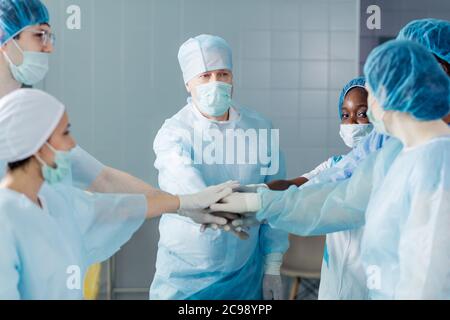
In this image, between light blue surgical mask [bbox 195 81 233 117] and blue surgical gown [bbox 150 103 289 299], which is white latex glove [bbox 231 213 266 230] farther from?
light blue surgical mask [bbox 195 81 233 117]

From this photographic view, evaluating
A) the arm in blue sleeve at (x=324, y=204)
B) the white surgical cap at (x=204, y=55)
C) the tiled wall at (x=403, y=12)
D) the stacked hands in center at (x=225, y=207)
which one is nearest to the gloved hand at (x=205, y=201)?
the stacked hands in center at (x=225, y=207)

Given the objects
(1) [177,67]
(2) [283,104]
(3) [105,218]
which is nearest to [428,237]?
(3) [105,218]

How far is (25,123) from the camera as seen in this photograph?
3.87 ft

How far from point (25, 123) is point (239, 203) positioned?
597 millimetres

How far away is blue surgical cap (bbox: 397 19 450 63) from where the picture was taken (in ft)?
4.58

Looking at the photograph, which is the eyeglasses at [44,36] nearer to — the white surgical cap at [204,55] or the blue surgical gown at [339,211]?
the white surgical cap at [204,55]

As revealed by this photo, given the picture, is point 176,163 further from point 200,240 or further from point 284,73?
point 284,73

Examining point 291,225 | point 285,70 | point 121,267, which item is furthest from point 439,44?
point 121,267

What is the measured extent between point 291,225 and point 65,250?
0.54 metres

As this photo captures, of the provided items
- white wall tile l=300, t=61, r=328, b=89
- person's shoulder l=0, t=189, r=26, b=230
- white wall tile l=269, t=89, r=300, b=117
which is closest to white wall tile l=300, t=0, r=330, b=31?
white wall tile l=300, t=61, r=328, b=89

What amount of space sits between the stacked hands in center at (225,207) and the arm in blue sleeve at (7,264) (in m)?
0.51

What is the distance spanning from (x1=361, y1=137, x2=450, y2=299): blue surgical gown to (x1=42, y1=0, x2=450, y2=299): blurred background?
77 cm

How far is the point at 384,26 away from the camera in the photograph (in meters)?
2.08

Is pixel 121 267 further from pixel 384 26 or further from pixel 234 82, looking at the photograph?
pixel 384 26
